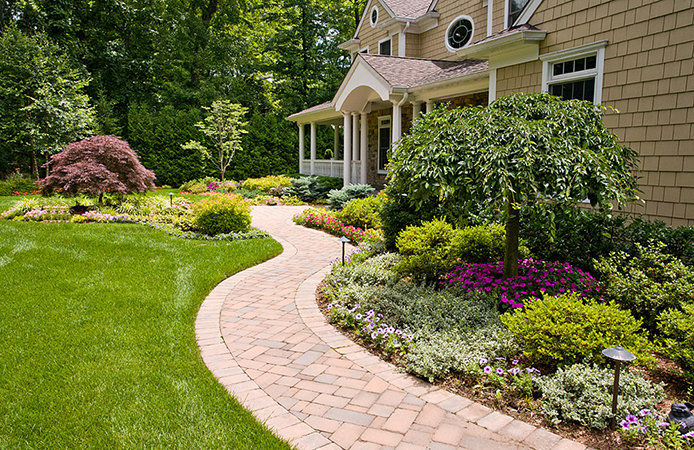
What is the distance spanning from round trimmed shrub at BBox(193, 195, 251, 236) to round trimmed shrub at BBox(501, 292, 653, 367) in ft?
23.2

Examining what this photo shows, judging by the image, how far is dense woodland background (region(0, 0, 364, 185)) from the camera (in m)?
21.2

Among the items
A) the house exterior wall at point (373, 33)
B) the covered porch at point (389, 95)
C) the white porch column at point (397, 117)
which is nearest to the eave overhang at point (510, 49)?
the covered porch at point (389, 95)

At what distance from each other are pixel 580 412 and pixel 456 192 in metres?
2.33

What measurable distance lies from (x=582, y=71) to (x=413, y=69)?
6.50 metres

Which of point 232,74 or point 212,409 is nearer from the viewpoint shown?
point 212,409

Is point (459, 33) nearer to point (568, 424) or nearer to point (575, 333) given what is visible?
point (575, 333)

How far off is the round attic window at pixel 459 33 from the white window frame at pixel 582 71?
6892 mm

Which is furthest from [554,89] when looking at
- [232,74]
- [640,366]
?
[232,74]

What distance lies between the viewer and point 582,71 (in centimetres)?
716

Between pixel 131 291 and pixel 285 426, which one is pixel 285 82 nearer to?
pixel 131 291

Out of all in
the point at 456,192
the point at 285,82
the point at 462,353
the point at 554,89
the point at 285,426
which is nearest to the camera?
the point at 285,426

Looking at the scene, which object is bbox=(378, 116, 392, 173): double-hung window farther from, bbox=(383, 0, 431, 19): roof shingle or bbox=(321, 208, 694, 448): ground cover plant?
bbox=(321, 208, 694, 448): ground cover plant

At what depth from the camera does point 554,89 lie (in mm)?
7684

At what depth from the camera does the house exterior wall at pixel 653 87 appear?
5.88 metres
